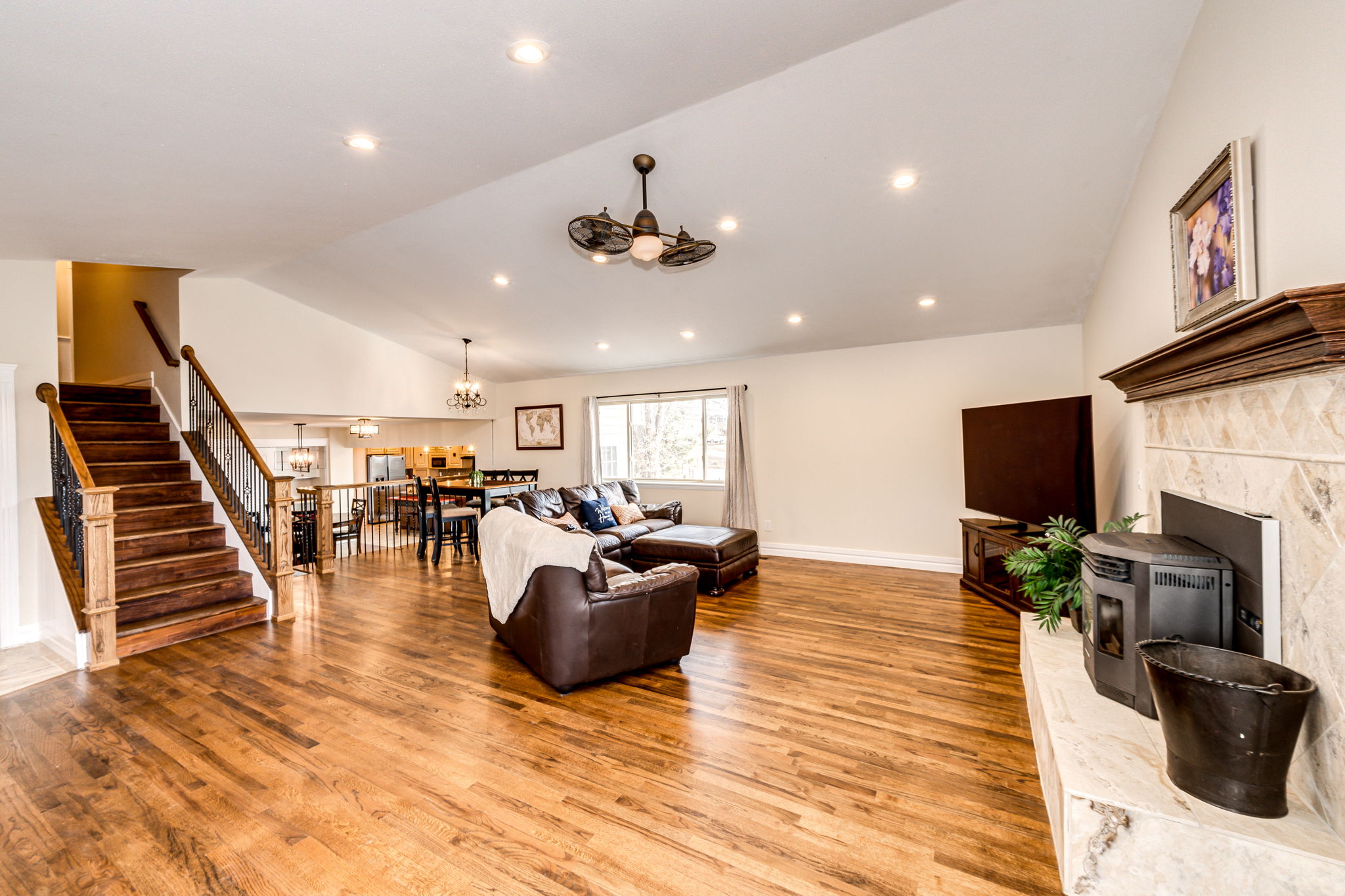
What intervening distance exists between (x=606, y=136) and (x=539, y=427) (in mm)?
6265

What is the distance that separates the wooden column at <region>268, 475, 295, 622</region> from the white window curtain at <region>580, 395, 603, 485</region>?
3.93m

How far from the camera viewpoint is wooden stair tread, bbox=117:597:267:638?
3.82m

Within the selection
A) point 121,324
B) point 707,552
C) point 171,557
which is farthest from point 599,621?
point 121,324

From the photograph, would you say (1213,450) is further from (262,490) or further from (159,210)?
(262,490)

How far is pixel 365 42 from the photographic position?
6.35ft

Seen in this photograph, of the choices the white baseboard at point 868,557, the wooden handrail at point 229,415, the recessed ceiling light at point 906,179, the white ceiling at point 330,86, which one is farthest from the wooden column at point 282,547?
the recessed ceiling light at point 906,179

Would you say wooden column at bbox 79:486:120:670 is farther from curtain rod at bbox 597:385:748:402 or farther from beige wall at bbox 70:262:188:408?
curtain rod at bbox 597:385:748:402

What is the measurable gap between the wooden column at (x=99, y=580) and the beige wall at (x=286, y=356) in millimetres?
2450

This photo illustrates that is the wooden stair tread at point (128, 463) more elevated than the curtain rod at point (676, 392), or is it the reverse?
the curtain rod at point (676, 392)

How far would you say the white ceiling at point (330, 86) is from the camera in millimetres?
1818

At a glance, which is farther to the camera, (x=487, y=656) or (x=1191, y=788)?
(x=487, y=656)

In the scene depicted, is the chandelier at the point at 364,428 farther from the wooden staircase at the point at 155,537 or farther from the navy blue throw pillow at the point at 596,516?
the navy blue throw pillow at the point at 596,516

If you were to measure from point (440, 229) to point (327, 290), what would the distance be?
2376 millimetres

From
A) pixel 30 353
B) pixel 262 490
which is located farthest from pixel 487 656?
pixel 30 353
